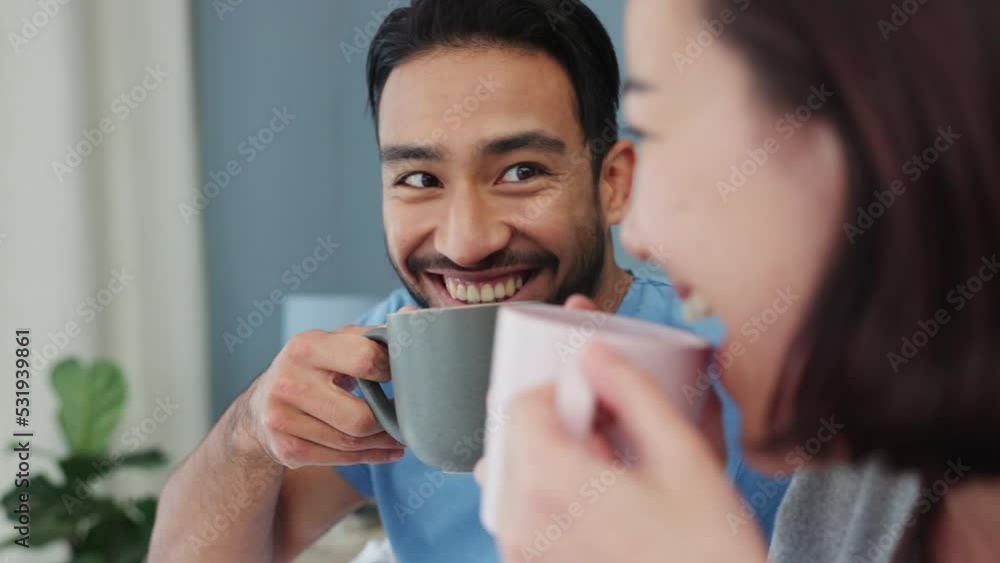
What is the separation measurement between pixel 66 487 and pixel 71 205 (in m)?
0.71

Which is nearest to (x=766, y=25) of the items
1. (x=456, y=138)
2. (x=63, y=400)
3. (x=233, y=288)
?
(x=456, y=138)

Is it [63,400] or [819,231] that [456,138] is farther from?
[63,400]

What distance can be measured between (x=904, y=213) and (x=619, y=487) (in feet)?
0.57

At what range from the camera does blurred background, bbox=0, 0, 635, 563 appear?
6.65ft

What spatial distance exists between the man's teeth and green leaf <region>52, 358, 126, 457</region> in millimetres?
1415

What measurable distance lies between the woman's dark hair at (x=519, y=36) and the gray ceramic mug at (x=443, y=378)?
0.54 metres

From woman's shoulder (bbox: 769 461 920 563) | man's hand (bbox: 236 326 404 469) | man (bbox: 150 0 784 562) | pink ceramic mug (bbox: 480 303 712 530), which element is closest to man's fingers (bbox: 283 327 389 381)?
man's hand (bbox: 236 326 404 469)

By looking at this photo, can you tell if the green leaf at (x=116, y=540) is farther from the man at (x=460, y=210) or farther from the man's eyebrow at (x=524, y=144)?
the man's eyebrow at (x=524, y=144)

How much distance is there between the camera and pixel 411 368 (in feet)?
1.76

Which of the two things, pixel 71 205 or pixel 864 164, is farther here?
pixel 71 205

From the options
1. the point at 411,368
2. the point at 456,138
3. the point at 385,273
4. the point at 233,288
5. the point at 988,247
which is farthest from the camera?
the point at 233,288

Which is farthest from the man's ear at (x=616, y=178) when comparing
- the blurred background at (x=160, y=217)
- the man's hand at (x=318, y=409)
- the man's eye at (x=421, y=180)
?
the blurred background at (x=160, y=217)

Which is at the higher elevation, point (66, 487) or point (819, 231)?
point (819, 231)

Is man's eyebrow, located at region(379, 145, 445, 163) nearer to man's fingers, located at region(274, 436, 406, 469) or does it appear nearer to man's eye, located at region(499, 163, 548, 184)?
man's eye, located at region(499, 163, 548, 184)
